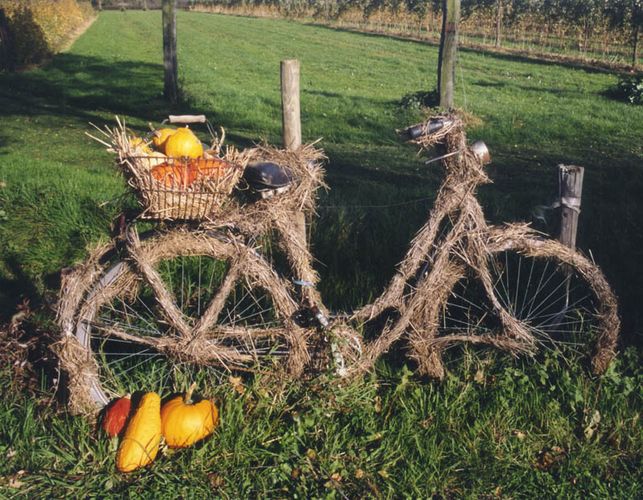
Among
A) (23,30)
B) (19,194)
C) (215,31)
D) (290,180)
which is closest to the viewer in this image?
(290,180)

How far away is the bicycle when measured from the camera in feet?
12.1

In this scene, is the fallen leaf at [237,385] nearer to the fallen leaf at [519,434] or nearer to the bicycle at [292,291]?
the bicycle at [292,291]

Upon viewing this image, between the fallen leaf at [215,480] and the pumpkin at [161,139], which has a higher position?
the pumpkin at [161,139]

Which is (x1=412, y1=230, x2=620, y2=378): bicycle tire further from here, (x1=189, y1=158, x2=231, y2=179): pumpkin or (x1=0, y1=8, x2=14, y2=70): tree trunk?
(x1=0, y1=8, x2=14, y2=70): tree trunk

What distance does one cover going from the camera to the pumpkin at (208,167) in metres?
3.34

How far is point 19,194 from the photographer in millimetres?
6941

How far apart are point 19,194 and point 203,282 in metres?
2.66

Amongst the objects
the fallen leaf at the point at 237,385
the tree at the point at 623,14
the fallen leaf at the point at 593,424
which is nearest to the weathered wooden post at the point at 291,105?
the fallen leaf at the point at 237,385

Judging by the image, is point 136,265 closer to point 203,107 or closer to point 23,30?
point 203,107

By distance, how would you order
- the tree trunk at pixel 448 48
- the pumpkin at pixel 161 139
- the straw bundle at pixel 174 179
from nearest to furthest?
the straw bundle at pixel 174 179
the pumpkin at pixel 161 139
the tree trunk at pixel 448 48

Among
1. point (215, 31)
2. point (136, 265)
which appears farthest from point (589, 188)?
point (215, 31)

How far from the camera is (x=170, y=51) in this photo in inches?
578

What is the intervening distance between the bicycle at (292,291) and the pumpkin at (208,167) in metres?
0.15

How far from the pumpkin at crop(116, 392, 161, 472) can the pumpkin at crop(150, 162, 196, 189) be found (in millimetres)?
1091
